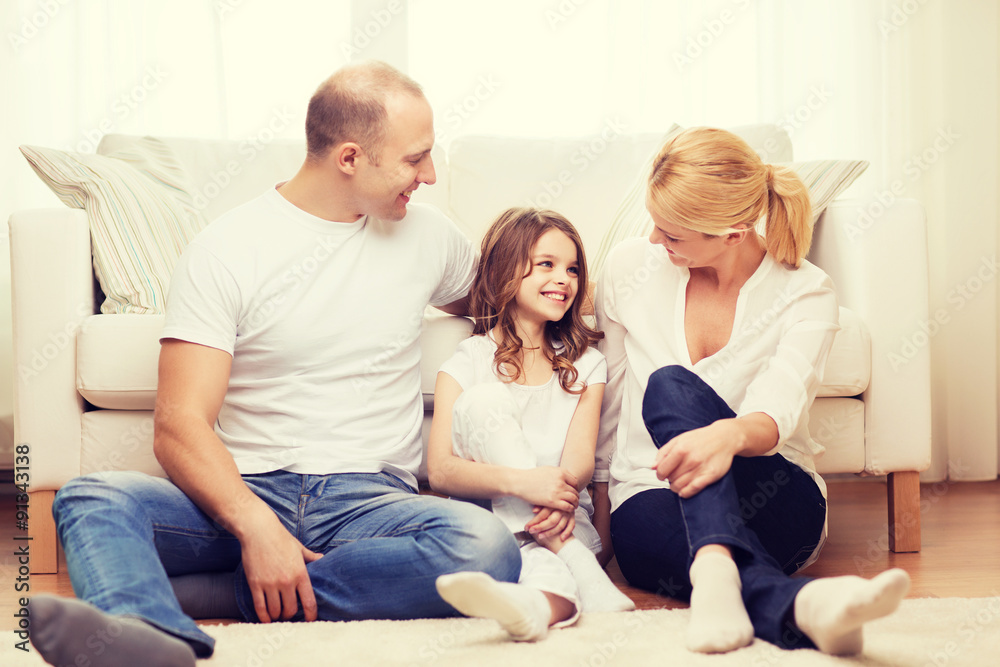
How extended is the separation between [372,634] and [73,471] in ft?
2.56

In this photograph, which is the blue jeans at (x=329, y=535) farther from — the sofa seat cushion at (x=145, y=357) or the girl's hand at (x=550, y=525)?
the sofa seat cushion at (x=145, y=357)

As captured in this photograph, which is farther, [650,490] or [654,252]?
[654,252]

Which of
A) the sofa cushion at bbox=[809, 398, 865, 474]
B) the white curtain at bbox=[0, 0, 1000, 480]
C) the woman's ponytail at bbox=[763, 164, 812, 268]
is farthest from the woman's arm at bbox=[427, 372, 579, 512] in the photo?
the white curtain at bbox=[0, 0, 1000, 480]

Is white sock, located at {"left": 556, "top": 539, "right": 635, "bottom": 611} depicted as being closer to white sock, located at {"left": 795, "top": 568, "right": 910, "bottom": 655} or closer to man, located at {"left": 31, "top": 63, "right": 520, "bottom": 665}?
man, located at {"left": 31, "top": 63, "right": 520, "bottom": 665}

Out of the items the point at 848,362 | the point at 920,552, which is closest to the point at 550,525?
the point at 848,362

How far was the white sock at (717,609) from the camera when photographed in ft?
2.97

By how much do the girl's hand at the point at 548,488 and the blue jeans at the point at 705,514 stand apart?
0.13m

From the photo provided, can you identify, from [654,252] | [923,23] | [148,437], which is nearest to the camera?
[654,252]

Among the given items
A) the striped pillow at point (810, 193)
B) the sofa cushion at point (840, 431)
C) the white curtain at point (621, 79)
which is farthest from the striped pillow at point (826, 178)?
the white curtain at point (621, 79)

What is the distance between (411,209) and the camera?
1417mm

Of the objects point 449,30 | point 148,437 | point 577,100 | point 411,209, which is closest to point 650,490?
point 411,209

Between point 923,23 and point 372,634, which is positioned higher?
point 923,23

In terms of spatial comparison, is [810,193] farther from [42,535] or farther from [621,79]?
[42,535]

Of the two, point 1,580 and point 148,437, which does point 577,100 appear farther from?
point 1,580
